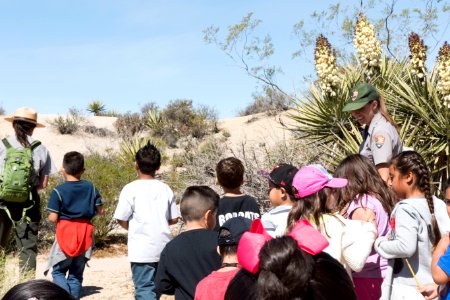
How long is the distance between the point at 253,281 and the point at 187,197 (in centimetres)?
212

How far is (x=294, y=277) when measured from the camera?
1.78 metres

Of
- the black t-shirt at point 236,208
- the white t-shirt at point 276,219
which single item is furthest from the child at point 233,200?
the white t-shirt at point 276,219

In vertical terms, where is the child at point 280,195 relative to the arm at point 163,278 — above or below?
above

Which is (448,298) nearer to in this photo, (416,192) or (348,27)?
(416,192)

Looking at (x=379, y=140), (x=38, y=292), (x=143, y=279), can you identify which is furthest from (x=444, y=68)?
(x=38, y=292)

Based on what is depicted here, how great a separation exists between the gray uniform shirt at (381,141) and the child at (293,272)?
3.08m

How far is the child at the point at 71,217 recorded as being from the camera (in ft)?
20.2

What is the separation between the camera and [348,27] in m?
15.5

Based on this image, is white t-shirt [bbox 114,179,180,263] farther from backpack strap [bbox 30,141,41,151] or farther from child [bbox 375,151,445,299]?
child [bbox 375,151,445,299]

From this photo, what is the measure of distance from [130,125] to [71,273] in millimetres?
26427

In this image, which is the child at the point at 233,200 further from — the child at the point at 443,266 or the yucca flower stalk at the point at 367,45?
the yucca flower stalk at the point at 367,45

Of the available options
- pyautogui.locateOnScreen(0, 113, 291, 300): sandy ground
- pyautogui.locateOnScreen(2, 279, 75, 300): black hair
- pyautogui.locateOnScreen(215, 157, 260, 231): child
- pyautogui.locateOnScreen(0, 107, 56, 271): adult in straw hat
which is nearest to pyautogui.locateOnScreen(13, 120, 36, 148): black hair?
pyautogui.locateOnScreen(0, 107, 56, 271): adult in straw hat

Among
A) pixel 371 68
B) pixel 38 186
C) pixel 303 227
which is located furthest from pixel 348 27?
pixel 303 227

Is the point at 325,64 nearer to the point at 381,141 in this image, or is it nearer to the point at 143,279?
the point at 381,141
